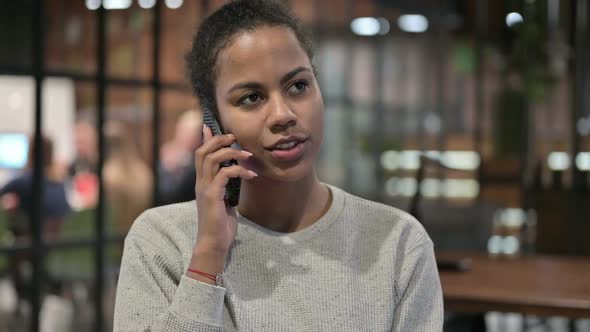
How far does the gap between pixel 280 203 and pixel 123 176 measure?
2763 mm

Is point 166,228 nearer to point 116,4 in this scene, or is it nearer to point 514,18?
point 116,4

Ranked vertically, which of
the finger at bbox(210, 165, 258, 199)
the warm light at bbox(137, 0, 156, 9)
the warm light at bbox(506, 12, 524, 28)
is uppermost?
the warm light at bbox(506, 12, 524, 28)

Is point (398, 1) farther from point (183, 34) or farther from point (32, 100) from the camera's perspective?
point (32, 100)

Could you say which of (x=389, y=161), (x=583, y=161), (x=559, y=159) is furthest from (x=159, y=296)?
(x=559, y=159)

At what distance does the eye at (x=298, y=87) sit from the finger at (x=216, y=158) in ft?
0.45

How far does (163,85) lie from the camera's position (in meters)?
4.44

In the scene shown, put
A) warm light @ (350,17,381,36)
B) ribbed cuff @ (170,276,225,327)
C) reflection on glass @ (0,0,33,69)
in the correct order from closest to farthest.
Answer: ribbed cuff @ (170,276,225,327) → reflection on glass @ (0,0,33,69) → warm light @ (350,17,381,36)

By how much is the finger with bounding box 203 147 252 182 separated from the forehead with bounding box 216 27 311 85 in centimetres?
13

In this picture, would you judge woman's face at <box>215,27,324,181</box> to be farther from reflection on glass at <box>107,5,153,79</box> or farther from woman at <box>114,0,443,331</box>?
reflection on glass at <box>107,5,153,79</box>

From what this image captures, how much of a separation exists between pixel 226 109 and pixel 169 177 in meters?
3.24

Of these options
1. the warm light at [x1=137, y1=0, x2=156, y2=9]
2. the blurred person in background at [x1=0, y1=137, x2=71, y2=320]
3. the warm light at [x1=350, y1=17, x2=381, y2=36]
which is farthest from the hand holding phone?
the warm light at [x1=350, y1=17, x2=381, y2=36]

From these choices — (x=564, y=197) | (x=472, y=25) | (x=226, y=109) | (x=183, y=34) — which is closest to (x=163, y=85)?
(x=183, y=34)

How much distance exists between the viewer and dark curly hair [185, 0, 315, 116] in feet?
4.65

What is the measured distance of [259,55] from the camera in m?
1.38
